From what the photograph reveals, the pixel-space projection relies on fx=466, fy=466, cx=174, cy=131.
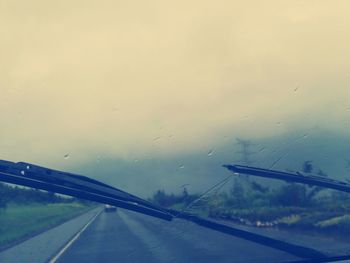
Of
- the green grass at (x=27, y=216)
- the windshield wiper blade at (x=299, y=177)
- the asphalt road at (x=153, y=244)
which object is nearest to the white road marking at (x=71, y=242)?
the asphalt road at (x=153, y=244)

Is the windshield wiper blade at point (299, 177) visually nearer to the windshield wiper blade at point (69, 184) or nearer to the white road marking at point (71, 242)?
the windshield wiper blade at point (69, 184)

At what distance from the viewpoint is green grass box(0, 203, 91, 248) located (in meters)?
3.17

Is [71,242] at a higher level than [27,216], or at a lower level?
lower

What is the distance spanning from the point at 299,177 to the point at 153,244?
1327 mm

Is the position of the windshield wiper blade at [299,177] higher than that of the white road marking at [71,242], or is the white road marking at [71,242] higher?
the windshield wiper blade at [299,177]

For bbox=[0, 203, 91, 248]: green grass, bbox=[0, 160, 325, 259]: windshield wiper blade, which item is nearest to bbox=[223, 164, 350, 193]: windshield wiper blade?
bbox=[0, 160, 325, 259]: windshield wiper blade

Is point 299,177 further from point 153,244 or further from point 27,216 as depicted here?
point 27,216

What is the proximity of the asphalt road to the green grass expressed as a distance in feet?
0.75


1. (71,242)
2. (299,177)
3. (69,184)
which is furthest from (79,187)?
(299,177)

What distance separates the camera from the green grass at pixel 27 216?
3.17 meters

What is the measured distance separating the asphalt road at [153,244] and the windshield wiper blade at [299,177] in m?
0.57

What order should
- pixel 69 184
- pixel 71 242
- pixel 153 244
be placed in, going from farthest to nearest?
pixel 71 242, pixel 153 244, pixel 69 184

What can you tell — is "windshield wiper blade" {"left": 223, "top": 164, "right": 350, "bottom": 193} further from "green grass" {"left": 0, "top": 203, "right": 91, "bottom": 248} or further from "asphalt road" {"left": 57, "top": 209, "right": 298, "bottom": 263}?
"green grass" {"left": 0, "top": 203, "right": 91, "bottom": 248}

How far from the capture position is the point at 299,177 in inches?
152
